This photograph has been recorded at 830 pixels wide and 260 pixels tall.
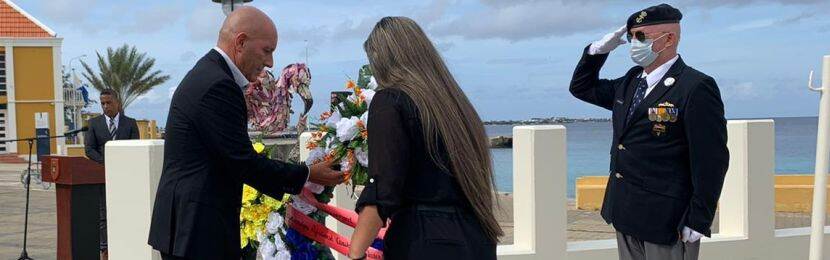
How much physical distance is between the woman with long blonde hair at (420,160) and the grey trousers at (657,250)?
127 cm

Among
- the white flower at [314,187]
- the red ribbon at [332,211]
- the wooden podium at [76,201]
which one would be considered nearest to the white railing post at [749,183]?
the red ribbon at [332,211]

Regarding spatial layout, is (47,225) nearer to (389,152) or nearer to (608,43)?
(608,43)

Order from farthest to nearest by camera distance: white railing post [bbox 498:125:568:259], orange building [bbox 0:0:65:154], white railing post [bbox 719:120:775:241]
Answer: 1. orange building [bbox 0:0:65:154]
2. white railing post [bbox 719:120:775:241]
3. white railing post [bbox 498:125:568:259]

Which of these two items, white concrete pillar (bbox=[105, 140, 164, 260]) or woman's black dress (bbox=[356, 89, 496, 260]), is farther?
white concrete pillar (bbox=[105, 140, 164, 260])

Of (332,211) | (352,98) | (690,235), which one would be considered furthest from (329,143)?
(690,235)

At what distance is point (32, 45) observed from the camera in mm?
41812

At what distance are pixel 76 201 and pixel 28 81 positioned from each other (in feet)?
130

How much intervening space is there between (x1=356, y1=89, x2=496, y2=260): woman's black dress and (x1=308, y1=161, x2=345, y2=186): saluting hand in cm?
50

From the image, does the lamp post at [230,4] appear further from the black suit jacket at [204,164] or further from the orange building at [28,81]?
the orange building at [28,81]

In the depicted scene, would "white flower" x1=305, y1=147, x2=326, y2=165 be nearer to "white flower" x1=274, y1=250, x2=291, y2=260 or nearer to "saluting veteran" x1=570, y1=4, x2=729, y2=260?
"white flower" x1=274, y1=250, x2=291, y2=260

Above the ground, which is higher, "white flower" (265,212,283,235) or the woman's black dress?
the woman's black dress

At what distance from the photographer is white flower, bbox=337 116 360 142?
3.42 m

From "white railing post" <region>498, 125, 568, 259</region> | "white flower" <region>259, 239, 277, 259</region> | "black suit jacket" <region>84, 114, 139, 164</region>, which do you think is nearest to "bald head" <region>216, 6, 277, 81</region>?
"white flower" <region>259, 239, 277, 259</region>

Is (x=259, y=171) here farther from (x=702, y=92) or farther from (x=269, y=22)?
(x=702, y=92)
